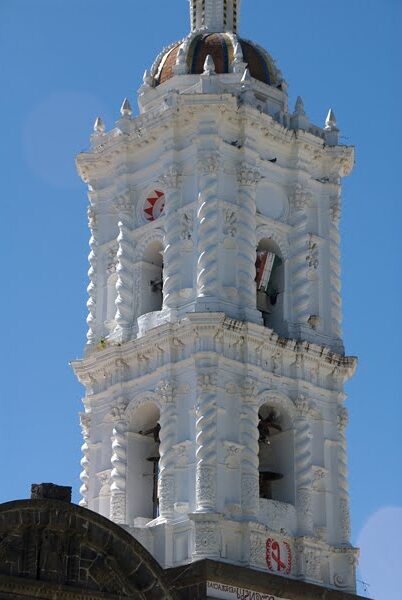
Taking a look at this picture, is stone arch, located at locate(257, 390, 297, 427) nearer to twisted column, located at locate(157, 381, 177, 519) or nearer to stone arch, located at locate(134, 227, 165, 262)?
twisted column, located at locate(157, 381, 177, 519)

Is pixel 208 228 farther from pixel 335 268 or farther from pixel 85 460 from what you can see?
pixel 85 460

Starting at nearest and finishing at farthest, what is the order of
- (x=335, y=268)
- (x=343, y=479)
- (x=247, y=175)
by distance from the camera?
(x=343, y=479) < (x=247, y=175) < (x=335, y=268)

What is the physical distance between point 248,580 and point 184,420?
5.09 meters

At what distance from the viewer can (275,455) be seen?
168 ft

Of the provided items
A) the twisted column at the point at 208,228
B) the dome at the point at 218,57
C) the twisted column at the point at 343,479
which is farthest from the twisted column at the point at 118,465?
the dome at the point at 218,57

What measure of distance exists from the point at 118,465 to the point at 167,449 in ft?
6.75

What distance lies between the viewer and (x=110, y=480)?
5056cm

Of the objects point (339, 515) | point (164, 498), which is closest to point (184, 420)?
point (164, 498)

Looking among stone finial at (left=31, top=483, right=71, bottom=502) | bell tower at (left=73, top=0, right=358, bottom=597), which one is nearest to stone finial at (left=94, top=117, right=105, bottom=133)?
bell tower at (left=73, top=0, right=358, bottom=597)

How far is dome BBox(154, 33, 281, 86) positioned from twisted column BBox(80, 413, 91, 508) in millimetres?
11397

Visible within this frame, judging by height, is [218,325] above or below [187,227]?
below

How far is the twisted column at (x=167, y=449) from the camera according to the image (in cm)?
4828

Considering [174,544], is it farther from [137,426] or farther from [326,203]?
[326,203]

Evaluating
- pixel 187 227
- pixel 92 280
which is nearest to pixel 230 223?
pixel 187 227
